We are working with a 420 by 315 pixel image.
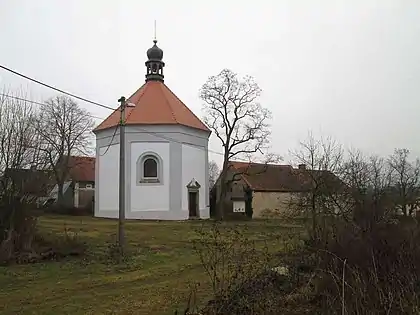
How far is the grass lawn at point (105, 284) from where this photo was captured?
30.4 ft

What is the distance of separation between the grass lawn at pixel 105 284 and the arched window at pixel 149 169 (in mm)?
16763

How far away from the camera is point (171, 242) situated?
20531 millimetres

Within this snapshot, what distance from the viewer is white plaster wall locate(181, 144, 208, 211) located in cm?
3562

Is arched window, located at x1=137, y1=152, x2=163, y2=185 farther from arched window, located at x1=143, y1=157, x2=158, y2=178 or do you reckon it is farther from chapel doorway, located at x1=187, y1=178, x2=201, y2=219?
chapel doorway, located at x1=187, y1=178, x2=201, y2=219

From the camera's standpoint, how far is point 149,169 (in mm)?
35688

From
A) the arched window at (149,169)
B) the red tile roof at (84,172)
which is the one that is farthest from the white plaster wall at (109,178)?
the red tile roof at (84,172)

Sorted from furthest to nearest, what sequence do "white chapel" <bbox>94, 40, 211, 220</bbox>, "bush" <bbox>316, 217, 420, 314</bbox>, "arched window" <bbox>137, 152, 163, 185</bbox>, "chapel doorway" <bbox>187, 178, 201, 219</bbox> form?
"chapel doorway" <bbox>187, 178, 201, 219</bbox> → "arched window" <bbox>137, 152, 163, 185</bbox> → "white chapel" <bbox>94, 40, 211, 220</bbox> → "bush" <bbox>316, 217, 420, 314</bbox>

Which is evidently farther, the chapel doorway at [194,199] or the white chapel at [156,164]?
the chapel doorway at [194,199]

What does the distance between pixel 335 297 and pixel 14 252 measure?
38.6 feet

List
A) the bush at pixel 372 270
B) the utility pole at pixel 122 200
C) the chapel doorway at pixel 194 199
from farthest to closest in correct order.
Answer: the chapel doorway at pixel 194 199 < the utility pole at pixel 122 200 < the bush at pixel 372 270

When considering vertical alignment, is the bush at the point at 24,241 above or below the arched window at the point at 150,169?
below

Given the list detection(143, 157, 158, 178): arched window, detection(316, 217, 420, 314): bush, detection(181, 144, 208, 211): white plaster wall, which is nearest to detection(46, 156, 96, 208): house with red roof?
detection(143, 157, 158, 178): arched window

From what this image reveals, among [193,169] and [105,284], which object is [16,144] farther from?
[193,169]

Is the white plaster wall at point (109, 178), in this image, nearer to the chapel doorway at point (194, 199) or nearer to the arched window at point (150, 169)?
the arched window at point (150, 169)
